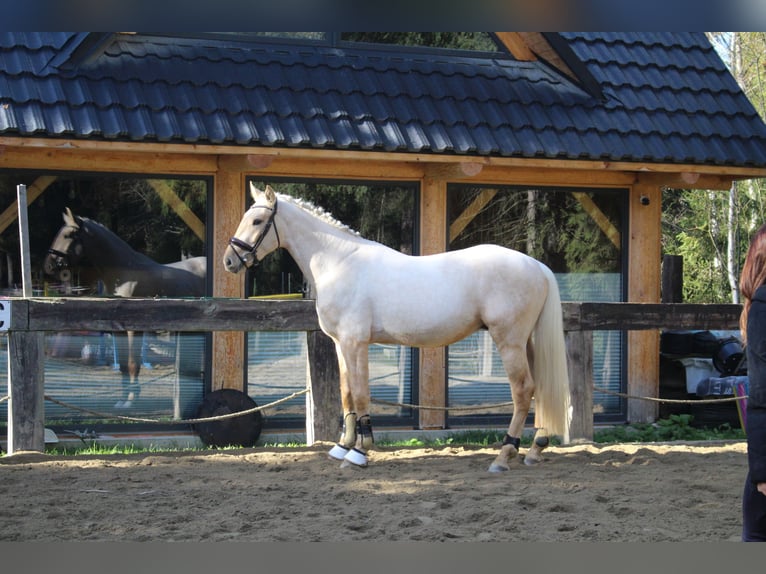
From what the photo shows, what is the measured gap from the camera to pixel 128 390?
804 cm

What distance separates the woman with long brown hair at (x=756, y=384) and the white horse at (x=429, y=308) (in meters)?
3.13

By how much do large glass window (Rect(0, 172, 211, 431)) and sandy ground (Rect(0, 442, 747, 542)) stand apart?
1.42 m

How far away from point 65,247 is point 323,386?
8.32 feet

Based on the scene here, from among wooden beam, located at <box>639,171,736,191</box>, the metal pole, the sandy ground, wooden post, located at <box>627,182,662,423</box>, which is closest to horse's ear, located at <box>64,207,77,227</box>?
the metal pole

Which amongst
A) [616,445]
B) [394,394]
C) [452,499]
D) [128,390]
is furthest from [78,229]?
[616,445]

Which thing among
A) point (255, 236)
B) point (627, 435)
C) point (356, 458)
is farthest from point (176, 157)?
point (627, 435)

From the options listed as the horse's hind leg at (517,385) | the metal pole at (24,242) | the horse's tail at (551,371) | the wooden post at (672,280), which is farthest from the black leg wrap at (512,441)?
the wooden post at (672,280)

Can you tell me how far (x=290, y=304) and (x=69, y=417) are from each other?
237cm

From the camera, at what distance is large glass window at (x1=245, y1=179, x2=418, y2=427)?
27.3 ft

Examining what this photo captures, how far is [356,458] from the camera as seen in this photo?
6223 millimetres

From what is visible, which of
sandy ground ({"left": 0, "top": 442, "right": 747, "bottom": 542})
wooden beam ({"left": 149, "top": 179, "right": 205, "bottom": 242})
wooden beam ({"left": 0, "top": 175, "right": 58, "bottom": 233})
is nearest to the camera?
sandy ground ({"left": 0, "top": 442, "right": 747, "bottom": 542})

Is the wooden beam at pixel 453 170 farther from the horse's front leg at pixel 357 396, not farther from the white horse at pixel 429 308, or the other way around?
the horse's front leg at pixel 357 396

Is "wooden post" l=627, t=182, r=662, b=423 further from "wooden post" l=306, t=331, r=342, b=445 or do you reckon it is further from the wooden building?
"wooden post" l=306, t=331, r=342, b=445

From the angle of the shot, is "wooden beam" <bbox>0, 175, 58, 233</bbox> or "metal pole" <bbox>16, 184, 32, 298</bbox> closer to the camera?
"metal pole" <bbox>16, 184, 32, 298</bbox>
